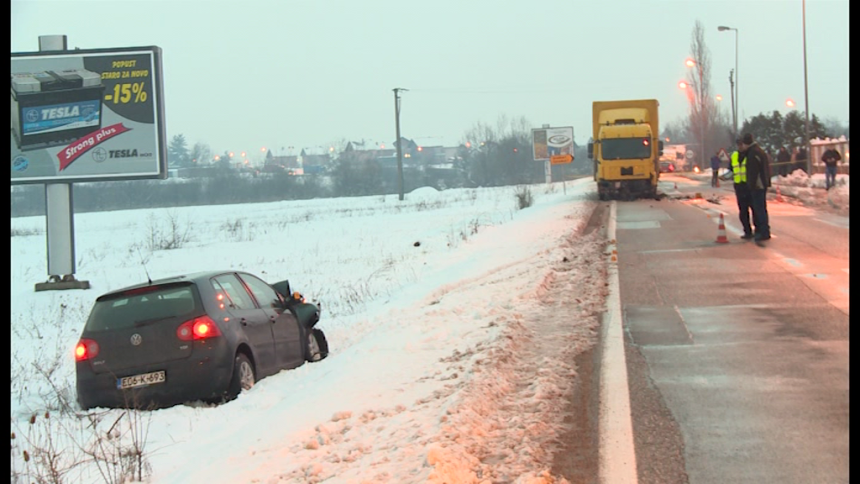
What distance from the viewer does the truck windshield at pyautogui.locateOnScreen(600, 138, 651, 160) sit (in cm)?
3366

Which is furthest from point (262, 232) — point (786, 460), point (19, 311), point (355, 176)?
point (355, 176)

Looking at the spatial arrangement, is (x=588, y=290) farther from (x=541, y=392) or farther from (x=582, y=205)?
(x=582, y=205)

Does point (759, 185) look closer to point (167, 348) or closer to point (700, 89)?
point (167, 348)

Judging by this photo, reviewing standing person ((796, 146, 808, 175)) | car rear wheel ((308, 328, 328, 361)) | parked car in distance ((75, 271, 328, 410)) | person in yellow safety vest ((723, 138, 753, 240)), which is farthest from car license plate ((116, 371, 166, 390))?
standing person ((796, 146, 808, 175))

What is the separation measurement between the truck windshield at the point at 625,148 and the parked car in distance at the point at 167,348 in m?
26.5

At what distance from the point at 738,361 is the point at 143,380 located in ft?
17.7

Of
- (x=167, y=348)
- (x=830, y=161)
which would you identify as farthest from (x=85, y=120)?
(x=830, y=161)

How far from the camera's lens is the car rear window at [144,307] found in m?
8.62

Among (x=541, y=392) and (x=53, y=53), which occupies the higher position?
(x=53, y=53)

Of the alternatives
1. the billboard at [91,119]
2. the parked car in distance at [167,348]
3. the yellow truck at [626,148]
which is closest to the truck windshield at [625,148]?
the yellow truck at [626,148]

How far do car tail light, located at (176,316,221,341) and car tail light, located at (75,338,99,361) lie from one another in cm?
85

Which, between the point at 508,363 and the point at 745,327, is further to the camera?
the point at 745,327

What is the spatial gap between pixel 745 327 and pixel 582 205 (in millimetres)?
23219

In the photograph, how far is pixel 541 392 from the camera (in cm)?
661
